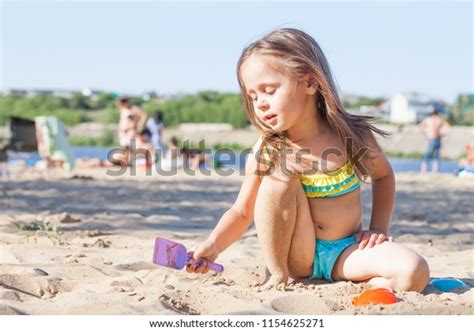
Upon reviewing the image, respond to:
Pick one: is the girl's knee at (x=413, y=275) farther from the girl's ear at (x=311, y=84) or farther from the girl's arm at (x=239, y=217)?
the girl's ear at (x=311, y=84)

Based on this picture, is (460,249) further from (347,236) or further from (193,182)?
(193,182)

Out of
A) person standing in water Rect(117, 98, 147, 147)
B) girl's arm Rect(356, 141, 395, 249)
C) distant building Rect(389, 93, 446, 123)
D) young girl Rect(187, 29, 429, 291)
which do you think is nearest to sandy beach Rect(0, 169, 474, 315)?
young girl Rect(187, 29, 429, 291)

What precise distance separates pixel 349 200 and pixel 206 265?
663 millimetres

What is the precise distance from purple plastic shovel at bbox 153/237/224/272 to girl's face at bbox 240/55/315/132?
633 millimetres

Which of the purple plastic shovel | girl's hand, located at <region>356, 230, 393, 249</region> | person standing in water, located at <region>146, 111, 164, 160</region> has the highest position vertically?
girl's hand, located at <region>356, 230, 393, 249</region>

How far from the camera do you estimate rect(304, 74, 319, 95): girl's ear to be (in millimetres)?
3260

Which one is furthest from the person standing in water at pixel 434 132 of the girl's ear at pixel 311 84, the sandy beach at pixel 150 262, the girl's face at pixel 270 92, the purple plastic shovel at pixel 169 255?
the purple plastic shovel at pixel 169 255

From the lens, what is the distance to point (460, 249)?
4496 millimetres

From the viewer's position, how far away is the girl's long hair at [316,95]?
3197mm

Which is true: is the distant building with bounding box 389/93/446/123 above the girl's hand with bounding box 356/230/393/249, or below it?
below

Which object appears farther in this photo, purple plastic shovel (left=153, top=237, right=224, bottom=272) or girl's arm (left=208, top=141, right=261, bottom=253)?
girl's arm (left=208, top=141, right=261, bottom=253)

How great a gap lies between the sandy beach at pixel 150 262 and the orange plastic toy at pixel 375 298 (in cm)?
Answer: 5

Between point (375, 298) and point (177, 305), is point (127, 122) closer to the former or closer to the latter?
point (177, 305)

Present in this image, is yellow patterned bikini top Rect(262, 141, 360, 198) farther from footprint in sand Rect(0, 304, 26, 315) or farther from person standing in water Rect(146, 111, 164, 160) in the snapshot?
person standing in water Rect(146, 111, 164, 160)
